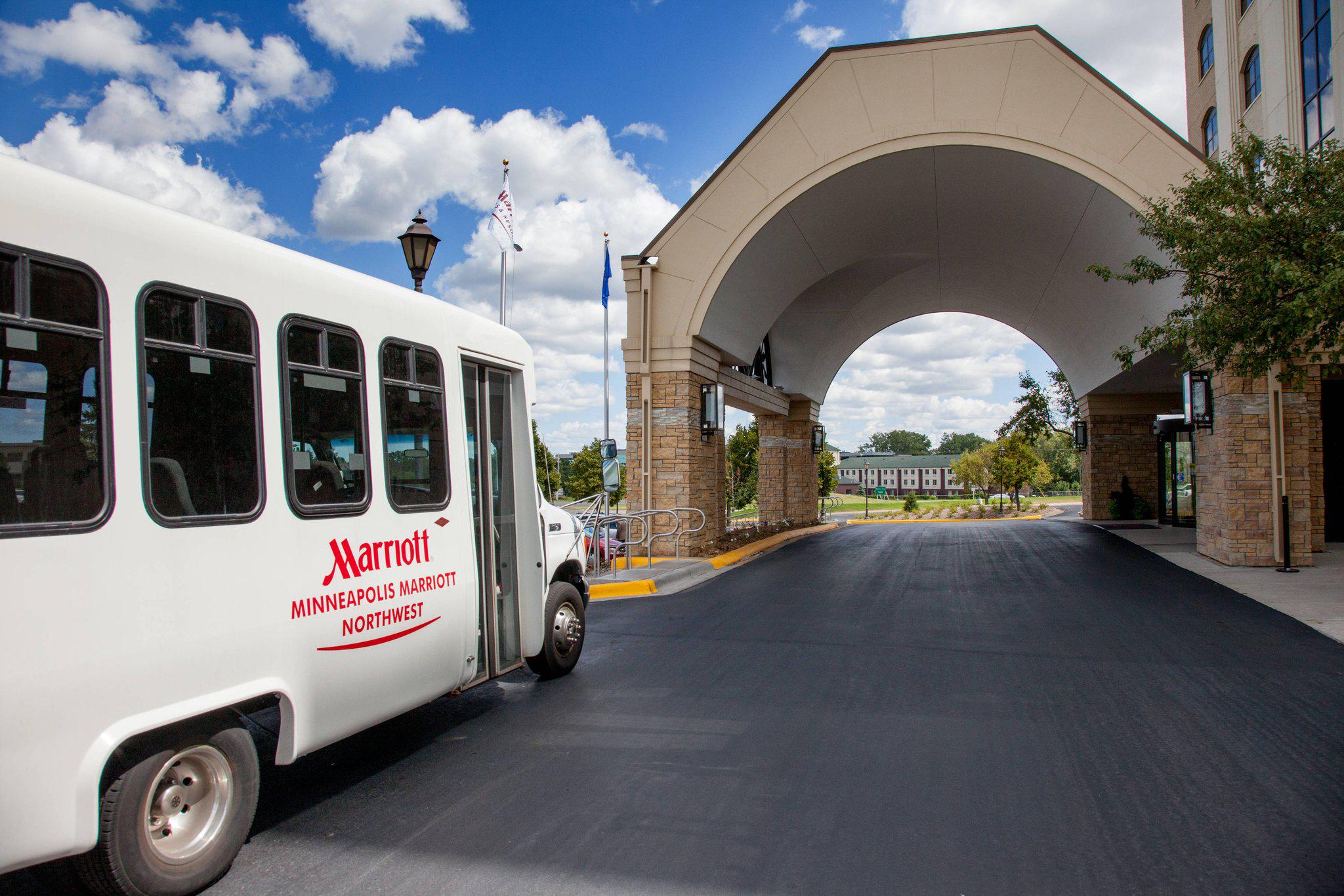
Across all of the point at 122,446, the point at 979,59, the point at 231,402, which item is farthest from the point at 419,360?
the point at 979,59

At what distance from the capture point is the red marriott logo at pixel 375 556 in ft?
14.0

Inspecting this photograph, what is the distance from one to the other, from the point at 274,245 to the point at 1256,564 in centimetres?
1498

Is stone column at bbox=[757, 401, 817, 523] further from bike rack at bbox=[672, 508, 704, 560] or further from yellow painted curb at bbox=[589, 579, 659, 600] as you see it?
yellow painted curb at bbox=[589, 579, 659, 600]

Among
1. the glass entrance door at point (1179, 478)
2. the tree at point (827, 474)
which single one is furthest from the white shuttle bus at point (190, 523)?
the tree at point (827, 474)

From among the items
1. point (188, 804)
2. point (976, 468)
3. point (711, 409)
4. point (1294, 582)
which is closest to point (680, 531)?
point (711, 409)

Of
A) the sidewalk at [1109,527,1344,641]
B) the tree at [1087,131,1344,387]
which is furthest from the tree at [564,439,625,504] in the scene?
the tree at [1087,131,1344,387]

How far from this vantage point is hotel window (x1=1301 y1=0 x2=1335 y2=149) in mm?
15859

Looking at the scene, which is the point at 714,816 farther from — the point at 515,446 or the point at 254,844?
the point at 515,446

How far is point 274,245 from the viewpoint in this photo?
165 inches

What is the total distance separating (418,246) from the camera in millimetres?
8531

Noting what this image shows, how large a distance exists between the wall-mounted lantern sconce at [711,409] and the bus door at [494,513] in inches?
400

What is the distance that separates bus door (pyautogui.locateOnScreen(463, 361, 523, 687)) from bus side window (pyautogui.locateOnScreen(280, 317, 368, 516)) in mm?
1106

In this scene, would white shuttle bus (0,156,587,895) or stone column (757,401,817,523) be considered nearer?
white shuttle bus (0,156,587,895)

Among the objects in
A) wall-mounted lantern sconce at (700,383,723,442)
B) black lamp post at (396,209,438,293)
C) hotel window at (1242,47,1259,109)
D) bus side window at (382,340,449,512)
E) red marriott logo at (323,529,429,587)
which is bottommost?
red marriott logo at (323,529,429,587)
